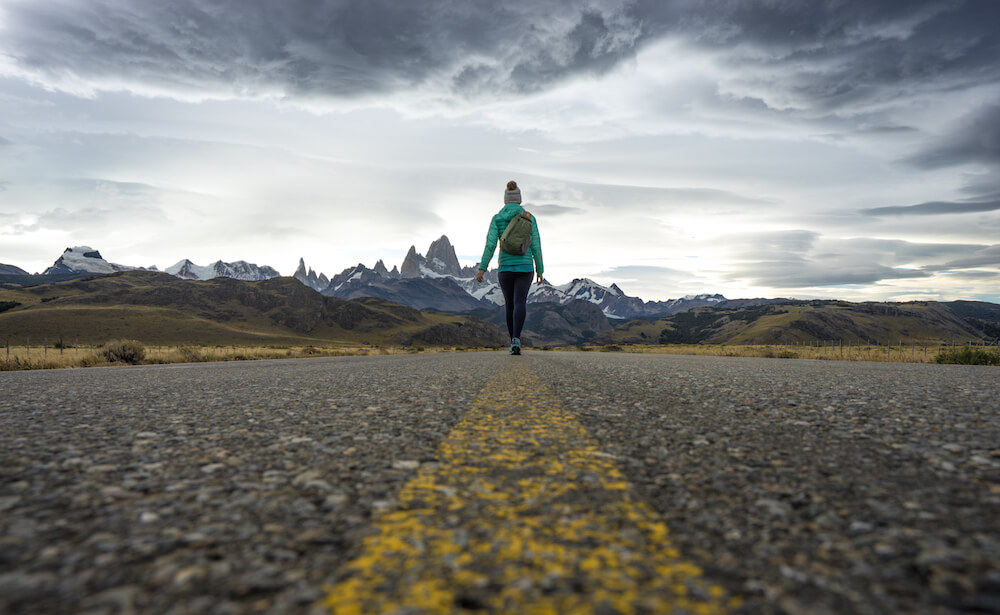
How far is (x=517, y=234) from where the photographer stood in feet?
58.5

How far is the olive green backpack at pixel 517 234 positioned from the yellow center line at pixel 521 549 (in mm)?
14820

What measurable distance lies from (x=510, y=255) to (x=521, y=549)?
16516 millimetres

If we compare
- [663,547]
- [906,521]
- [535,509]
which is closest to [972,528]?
[906,521]

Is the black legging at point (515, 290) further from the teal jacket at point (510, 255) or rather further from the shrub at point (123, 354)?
the shrub at point (123, 354)

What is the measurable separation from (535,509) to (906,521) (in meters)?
1.66

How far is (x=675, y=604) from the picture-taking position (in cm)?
162

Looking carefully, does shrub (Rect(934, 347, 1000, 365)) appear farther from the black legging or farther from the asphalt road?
the asphalt road

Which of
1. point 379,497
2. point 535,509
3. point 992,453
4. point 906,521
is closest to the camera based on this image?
point 906,521

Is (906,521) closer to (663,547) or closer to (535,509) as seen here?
(663,547)

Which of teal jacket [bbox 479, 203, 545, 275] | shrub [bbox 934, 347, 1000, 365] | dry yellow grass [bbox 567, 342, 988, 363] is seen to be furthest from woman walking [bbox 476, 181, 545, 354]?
shrub [bbox 934, 347, 1000, 365]

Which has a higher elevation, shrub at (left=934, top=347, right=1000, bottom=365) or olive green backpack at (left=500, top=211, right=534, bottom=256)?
olive green backpack at (left=500, top=211, right=534, bottom=256)

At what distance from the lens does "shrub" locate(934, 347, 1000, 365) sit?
59.0ft

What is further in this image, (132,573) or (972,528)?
(972,528)

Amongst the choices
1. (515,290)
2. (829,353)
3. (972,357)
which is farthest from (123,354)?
(829,353)
